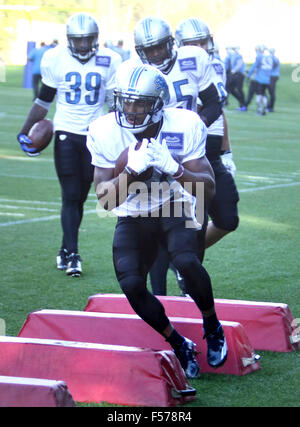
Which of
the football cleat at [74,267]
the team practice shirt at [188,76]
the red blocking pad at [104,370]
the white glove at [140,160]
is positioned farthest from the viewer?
the football cleat at [74,267]

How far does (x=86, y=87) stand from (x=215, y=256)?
172cm

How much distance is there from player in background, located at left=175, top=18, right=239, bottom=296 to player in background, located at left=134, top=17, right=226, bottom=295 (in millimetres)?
142

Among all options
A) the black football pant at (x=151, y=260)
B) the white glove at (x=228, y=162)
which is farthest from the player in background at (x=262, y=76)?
the black football pant at (x=151, y=260)

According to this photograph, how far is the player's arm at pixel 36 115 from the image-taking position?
6.86 m

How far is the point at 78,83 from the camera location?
680 cm

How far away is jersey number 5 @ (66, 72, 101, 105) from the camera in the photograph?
6.78 metres

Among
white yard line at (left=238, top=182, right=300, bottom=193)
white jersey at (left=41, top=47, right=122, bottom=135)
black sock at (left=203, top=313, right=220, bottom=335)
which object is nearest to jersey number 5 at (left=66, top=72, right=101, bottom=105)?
white jersey at (left=41, top=47, right=122, bottom=135)

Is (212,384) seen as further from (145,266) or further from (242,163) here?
(242,163)

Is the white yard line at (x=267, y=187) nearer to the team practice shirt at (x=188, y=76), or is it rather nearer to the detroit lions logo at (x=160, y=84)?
the team practice shirt at (x=188, y=76)

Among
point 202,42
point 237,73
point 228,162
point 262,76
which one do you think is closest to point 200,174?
point 228,162

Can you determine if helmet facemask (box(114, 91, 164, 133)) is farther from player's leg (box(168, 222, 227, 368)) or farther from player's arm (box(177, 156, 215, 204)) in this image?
player's leg (box(168, 222, 227, 368))

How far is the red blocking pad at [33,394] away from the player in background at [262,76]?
20818 millimetres

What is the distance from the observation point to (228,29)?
5491 centimetres

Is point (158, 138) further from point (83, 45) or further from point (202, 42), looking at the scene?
point (83, 45)
